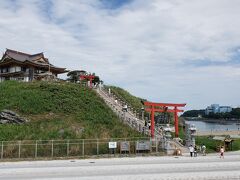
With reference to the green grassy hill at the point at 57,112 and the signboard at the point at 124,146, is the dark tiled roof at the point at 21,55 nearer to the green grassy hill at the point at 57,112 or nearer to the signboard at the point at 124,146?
the green grassy hill at the point at 57,112

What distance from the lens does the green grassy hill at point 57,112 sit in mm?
40031

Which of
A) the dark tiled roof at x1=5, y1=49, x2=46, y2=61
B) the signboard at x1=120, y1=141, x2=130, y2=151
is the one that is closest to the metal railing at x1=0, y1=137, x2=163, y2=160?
the signboard at x1=120, y1=141, x2=130, y2=151

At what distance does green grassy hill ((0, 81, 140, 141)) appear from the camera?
131 ft

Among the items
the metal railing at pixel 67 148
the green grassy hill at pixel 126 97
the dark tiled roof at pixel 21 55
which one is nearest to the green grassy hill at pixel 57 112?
the metal railing at pixel 67 148

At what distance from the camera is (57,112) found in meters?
47.6

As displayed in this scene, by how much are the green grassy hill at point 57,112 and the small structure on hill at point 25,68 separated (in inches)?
392

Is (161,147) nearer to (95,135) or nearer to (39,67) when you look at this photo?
(95,135)

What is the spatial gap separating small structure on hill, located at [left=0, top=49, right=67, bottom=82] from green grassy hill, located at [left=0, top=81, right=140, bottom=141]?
32.7 ft

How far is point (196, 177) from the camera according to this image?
67.8 ft

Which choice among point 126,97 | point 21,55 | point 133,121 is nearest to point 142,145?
point 133,121

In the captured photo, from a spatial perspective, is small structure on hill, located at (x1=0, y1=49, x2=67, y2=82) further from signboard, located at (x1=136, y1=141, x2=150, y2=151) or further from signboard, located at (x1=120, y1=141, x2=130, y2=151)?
signboard, located at (x1=136, y1=141, x2=150, y2=151)

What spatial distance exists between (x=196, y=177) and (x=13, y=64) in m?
58.6

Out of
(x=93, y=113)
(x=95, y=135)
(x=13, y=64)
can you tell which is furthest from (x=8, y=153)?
(x=13, y=64)

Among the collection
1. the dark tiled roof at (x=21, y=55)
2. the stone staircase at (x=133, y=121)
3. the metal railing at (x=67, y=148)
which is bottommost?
the metal railing at (x=67, y=148)
